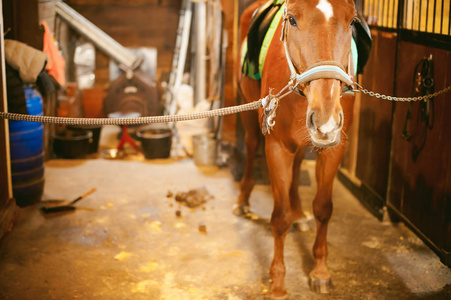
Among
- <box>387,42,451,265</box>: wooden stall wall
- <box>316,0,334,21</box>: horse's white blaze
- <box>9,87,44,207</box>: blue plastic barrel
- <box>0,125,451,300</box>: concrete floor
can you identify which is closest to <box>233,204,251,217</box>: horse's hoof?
<box>0,125,451,300</box>: concrete floor

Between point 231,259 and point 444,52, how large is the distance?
2676 millimetres

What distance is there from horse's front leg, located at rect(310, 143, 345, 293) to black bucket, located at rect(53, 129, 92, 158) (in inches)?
195

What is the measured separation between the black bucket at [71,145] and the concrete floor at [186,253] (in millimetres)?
1365

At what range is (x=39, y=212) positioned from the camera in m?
5.99

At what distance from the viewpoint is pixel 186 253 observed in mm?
5023

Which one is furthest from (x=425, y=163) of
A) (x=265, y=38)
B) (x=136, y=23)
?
(x=136, y=23)

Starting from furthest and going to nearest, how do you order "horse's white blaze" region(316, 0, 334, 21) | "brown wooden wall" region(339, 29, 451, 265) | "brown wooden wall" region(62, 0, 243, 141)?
"brown wooden wall" region(62, 0, 243, 141)
"brown wooden wall" region(339, 29, 451, 265)
"horse's white blaze" region(316, 0, 334, 21)

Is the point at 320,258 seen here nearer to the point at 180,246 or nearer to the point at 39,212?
the point at 180,246

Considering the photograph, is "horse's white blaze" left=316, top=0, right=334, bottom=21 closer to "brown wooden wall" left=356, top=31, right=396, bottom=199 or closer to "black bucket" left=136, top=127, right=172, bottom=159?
"brown wooden wall" left=356, top=31, right=396, bottom=199

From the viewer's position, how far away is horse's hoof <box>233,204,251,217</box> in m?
6.02

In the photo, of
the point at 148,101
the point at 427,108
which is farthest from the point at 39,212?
the point at 148,101

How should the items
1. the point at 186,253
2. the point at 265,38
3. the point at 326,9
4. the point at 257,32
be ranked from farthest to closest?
the point at 186,253, the point at 257,32, the point at 265,38, the point at 326,9

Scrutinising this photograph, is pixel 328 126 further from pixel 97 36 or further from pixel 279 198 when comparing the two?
pixel 97 36

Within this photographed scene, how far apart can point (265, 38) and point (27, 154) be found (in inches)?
125
